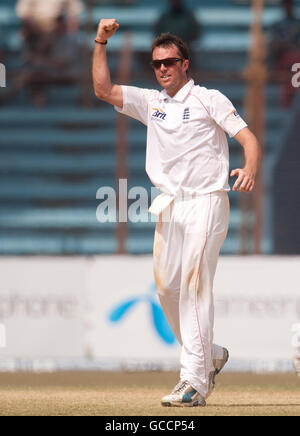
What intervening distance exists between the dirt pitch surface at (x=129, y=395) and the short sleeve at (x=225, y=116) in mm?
1639

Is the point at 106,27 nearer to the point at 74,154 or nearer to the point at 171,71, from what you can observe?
the point at 171,71

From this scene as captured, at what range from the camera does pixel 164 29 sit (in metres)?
14.5

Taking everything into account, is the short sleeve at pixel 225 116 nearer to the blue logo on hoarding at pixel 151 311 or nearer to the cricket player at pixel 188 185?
the cricket player at pixel 188 185

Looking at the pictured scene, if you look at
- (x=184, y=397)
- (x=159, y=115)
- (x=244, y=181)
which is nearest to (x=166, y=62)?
(x=159, y=115)

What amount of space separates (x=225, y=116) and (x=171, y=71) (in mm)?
426

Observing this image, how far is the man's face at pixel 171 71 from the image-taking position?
6.97 m

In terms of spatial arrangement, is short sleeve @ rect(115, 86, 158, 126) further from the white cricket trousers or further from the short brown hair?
the white cricket trousers

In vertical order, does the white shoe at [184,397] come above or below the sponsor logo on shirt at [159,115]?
below

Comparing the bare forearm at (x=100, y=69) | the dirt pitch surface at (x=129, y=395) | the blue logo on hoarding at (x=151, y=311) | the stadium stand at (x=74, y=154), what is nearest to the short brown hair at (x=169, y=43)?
the bare forearm at (x=100, y=69)

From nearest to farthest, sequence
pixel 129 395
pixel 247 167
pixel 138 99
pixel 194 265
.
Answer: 1. pixel 247 167
2. pixel 194 265
3. pixel 138 99
4. pixel 129 395

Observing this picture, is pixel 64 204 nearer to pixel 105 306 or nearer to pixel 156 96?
pixel 105 306

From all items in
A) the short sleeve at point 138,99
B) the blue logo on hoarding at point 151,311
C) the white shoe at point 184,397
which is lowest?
the blue logo on hoarding at point 151,311

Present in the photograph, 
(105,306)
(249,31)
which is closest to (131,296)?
(105,306)

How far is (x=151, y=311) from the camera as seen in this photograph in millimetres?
11242
